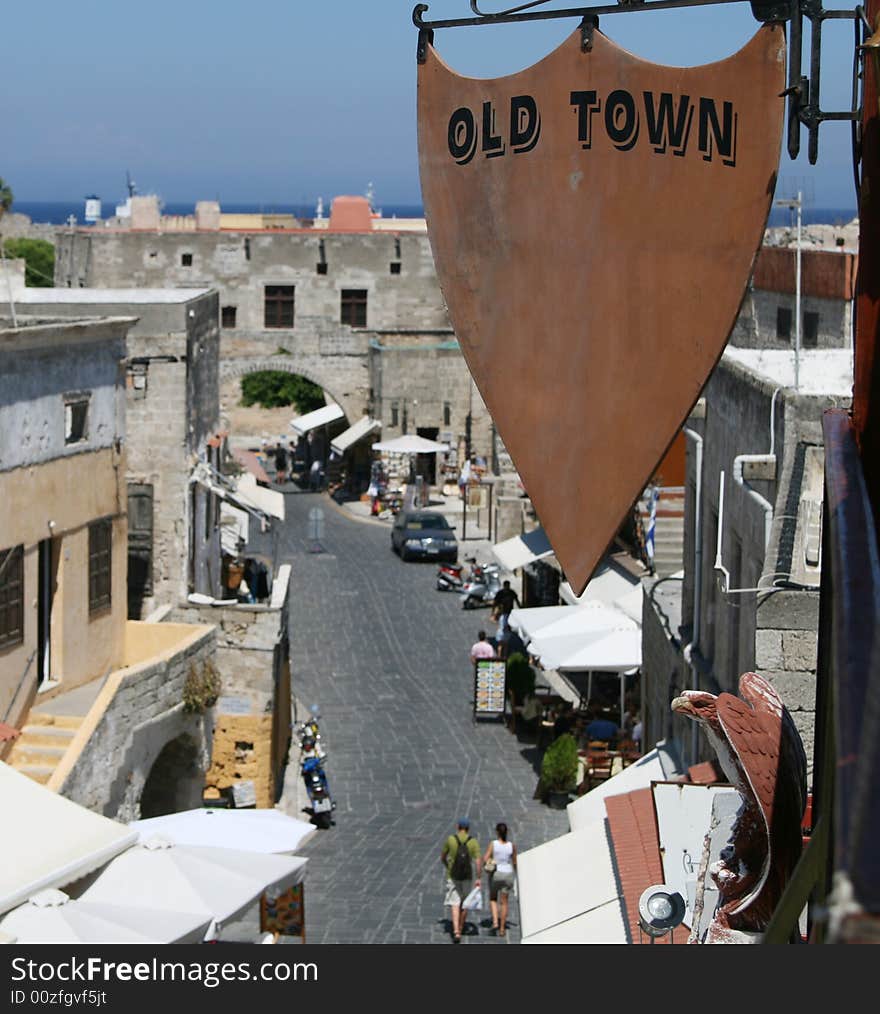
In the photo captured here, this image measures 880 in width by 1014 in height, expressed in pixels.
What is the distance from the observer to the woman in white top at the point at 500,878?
18094 millimetres

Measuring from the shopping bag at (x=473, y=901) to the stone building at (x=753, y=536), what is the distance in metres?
2.47

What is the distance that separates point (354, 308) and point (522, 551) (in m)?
26.9

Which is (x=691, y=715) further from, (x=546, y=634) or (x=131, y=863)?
(x=546, y=634)

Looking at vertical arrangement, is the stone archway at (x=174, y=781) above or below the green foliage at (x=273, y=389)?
below

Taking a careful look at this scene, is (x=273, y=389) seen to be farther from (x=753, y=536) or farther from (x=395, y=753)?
(x=753, y=536)

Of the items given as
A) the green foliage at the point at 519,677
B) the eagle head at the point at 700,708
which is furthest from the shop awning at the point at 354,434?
the eagle head at the point at 700,708

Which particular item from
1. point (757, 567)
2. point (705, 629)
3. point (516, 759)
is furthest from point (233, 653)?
point (757, 567)

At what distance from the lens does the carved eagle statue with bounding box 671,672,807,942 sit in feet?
21.0

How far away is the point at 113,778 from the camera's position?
18844mm

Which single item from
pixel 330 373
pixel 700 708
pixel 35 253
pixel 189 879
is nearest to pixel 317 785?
pixel 189 879

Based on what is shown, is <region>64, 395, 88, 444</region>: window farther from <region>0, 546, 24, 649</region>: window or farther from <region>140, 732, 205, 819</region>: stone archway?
<region>140, 732, 205, 819</region>: stone archway

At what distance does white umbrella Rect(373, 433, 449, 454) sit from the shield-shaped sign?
41.4m

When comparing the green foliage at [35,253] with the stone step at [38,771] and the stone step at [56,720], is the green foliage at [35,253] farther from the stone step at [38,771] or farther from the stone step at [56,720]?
the stone step at [38,771]

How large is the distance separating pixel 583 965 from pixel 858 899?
1.52 metres
